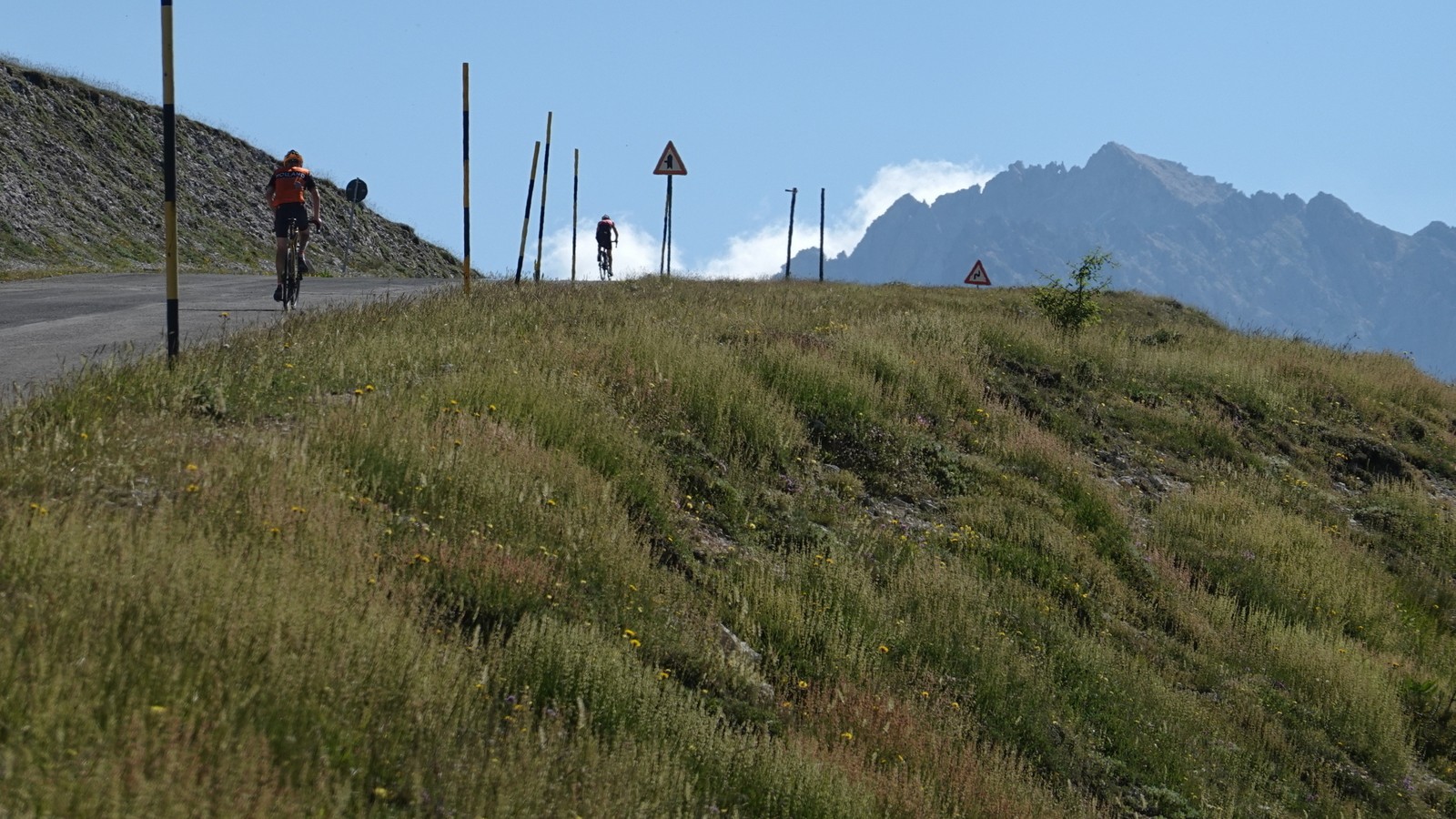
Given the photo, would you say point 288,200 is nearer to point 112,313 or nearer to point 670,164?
point 112,313

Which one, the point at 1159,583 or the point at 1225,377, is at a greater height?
the point at 1225,377

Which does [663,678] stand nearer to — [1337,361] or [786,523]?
[786,523]

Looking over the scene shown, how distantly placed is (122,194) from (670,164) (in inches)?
808

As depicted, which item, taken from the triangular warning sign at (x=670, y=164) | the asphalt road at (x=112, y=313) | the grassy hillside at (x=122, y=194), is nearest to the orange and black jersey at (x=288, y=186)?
the asphalt road at (x=112, y=313)

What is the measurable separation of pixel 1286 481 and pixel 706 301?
24.3 feet

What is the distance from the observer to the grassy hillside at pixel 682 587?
12.8 feet

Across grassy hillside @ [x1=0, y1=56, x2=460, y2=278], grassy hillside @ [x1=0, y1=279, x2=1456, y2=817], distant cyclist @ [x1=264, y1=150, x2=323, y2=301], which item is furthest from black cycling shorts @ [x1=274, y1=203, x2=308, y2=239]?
grassy hillside @ [x1=0, y1=56, x2=460, y2=278]

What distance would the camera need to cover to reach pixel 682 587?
6996mm

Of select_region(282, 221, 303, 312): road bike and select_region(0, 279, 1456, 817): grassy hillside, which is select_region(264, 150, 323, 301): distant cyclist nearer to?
select_region(282, 221, 303, 312): road bike

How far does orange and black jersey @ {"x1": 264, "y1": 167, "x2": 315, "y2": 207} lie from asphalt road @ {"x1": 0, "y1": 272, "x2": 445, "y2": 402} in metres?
1.29

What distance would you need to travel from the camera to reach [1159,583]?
1027 cm

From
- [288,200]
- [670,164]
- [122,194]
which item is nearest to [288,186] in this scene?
[288,200]

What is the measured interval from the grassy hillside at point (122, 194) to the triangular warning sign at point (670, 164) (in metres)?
13.9

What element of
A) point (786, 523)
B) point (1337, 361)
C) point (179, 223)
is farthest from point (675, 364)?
point (179, 223)
